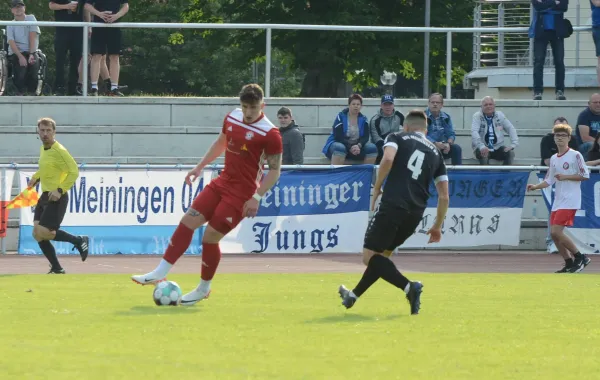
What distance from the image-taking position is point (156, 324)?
9.41m

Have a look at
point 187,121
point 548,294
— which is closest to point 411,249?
point 187,121

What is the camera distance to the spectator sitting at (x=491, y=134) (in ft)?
70.6

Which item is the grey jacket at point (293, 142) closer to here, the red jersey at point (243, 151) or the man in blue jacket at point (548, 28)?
the man in blue jacket at point (548, 28)

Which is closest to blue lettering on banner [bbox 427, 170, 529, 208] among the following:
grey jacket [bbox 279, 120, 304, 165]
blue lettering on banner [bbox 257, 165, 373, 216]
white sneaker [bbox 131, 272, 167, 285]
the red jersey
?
blue lettering on banner [bbox 257, 165, 373, 216]

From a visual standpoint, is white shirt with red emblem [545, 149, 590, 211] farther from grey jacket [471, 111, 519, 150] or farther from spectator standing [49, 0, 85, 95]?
spectator standing [49, 0, 85, 95]

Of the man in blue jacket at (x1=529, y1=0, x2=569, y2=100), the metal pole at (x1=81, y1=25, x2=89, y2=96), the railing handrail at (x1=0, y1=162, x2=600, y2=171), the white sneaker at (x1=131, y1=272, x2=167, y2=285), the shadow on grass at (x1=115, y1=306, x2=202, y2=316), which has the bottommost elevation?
the shadow on grass at (x1=115, y1=306, x2=202, y2=316)

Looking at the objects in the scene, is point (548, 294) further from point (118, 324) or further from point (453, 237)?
point (453, 237)

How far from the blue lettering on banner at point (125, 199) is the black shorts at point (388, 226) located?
9.31 meters

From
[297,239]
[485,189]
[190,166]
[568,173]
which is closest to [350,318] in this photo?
[568,173]

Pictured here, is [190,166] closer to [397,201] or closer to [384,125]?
[384,125]

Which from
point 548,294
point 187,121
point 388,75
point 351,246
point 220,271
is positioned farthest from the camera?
point 388,75

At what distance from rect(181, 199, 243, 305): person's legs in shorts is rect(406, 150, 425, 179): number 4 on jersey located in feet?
4.97

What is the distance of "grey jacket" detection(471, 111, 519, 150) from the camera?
2152 cm

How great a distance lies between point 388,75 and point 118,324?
85.6ft
